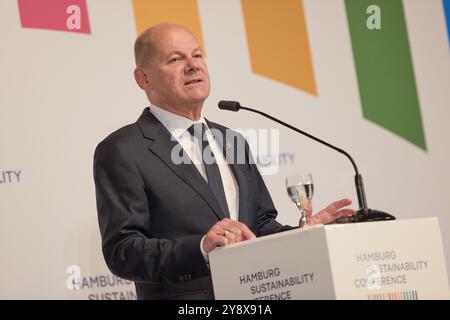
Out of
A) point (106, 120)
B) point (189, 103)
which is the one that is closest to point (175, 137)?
point (189, 103)

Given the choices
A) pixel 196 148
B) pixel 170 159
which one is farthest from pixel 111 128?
pixel 170 159

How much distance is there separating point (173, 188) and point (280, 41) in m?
2.00

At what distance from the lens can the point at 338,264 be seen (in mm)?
2455

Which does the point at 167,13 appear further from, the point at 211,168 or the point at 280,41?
the point at 211,168

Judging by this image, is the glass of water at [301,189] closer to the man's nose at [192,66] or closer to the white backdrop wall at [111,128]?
the man's nose at [192,66]

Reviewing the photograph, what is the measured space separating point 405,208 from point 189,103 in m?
2.17

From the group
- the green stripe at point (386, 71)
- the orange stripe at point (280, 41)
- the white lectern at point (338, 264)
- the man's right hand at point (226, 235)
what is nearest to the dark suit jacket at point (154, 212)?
the man's right hand at point (226, 235)

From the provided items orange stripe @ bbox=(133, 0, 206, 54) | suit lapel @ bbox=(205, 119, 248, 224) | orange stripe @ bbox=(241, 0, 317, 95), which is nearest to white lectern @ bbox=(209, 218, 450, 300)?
suit lapel @ bbox=(205, 119, 248, 224)

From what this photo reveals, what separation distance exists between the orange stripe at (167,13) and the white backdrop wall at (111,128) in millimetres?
43

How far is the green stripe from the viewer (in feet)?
17.1

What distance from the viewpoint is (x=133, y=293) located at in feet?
14.2
